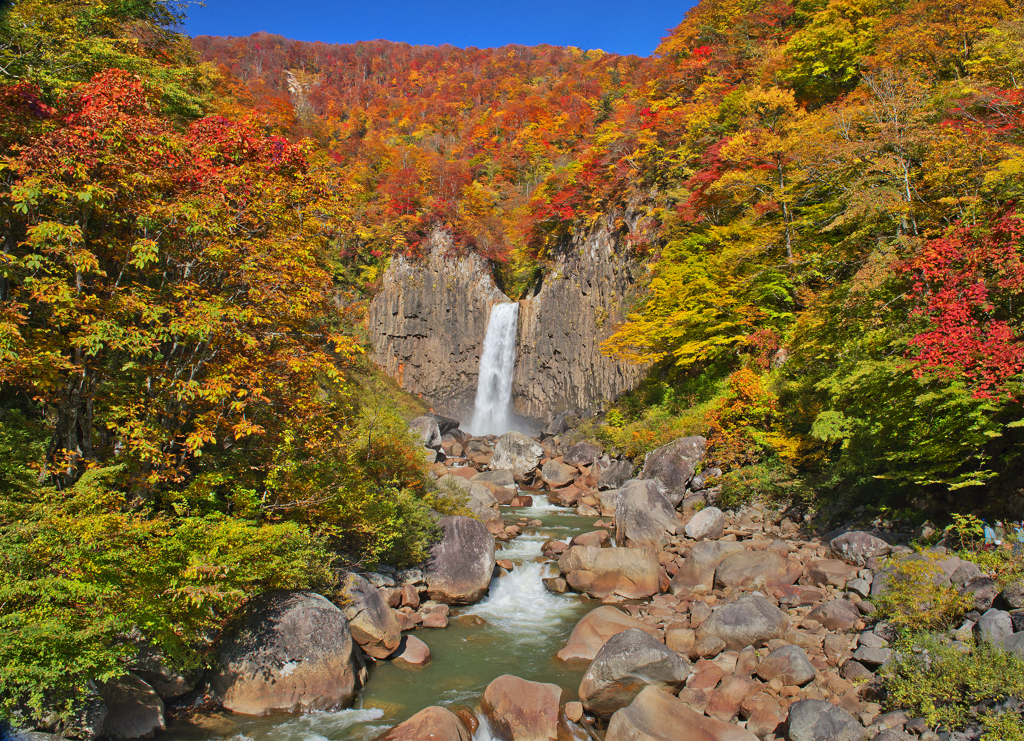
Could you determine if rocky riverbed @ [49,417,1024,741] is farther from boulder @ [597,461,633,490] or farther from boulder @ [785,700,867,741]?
boulder @ [597,461,633,490]

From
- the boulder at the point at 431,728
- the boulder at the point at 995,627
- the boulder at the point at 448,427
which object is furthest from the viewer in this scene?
the boulder at the point at 448,427

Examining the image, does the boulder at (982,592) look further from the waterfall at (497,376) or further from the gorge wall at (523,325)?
the waterfall at (497,376)

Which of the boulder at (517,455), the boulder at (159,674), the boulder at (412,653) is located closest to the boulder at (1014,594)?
the boulder at (412,653)

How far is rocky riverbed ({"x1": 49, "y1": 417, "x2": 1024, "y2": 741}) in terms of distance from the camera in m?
6.27

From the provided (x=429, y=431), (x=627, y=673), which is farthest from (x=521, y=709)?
(x=429, y=431)

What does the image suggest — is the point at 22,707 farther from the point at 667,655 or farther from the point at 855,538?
the point at 855,538

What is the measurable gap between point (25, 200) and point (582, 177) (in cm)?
2834

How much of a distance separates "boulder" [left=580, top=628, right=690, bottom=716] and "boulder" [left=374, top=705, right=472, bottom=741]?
172cm

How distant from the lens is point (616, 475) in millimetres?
19516

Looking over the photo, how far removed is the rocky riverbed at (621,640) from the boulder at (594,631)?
0.02 m

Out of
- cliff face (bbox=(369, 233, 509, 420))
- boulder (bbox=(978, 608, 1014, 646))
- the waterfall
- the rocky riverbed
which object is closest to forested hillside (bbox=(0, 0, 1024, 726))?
the rocky riverbed

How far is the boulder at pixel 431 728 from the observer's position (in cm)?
618

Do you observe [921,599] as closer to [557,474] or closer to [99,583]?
[99,583]

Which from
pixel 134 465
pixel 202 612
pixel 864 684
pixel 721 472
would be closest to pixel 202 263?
pixel 134 465
